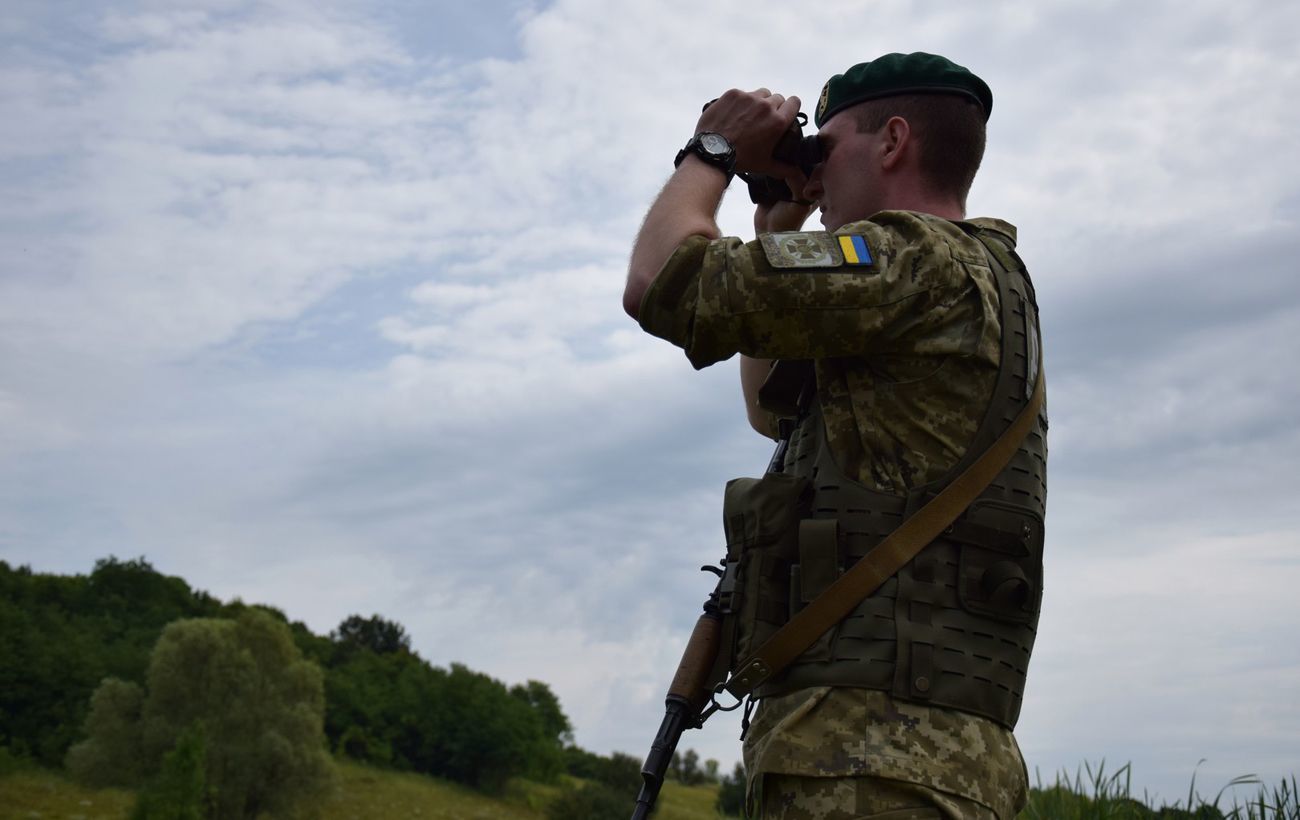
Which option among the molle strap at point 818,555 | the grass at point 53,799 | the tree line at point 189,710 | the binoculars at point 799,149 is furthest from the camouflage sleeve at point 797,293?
the grass at point 53,799

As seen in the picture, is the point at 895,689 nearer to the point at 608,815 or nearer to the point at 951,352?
the point at 951,352

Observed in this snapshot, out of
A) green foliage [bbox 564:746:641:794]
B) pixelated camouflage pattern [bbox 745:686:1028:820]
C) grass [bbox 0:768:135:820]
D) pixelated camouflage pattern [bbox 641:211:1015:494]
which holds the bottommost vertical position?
grass [bbox 0:768:135:820]

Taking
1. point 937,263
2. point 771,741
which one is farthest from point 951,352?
point 771,741

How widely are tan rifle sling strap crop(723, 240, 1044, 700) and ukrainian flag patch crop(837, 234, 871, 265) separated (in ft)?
2.01

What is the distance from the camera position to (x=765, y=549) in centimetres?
328

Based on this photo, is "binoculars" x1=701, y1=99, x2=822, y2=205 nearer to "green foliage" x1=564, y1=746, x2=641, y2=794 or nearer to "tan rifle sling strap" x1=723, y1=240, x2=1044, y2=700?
"tan rifle sling strap" x1=723, y1=240, x2=1044, y2=700

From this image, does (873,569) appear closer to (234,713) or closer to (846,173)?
(846,173)

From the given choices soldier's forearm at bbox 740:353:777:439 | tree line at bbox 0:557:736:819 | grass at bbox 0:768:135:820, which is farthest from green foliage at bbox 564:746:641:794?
soldier's forearm at bbox 740:353:777:439

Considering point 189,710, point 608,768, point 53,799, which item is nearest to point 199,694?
point 189,710

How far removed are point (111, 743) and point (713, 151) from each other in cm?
9302

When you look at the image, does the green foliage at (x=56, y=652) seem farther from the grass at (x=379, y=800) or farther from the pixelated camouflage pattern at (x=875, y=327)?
the pixelated camouflage pattern at (x=875, y=327)

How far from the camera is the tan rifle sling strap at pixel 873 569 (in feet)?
9.95

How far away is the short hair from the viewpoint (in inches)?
140

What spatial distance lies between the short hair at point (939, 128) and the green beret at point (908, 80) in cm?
2
